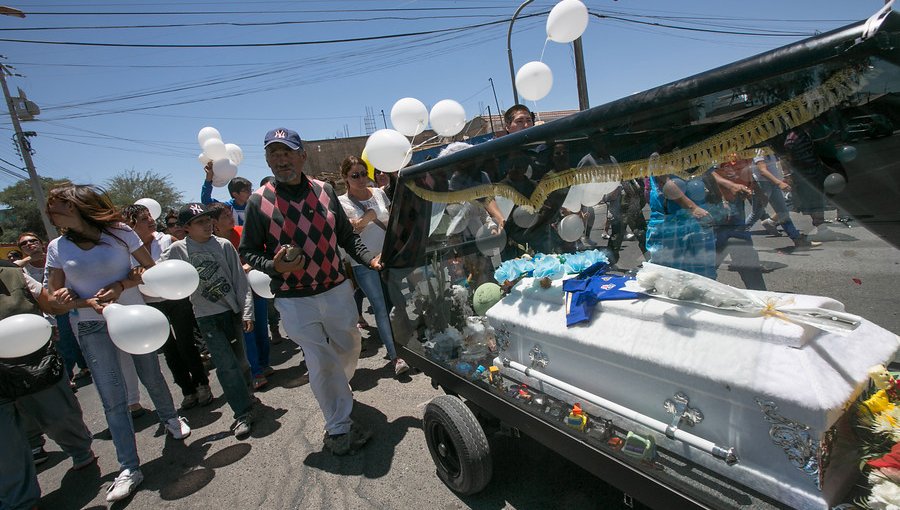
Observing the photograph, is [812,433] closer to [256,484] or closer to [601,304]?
[601,304]

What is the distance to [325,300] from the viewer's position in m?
2.76

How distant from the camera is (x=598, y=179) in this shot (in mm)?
1515

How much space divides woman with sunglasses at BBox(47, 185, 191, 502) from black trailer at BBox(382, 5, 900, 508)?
5.87ft

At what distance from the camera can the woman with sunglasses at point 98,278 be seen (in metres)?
2.54

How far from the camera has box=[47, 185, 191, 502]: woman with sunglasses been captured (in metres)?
2.54

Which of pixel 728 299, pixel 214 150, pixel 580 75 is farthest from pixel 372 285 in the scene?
pixel 580 75

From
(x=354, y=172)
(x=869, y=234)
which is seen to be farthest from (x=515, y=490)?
(x=354, y=172)

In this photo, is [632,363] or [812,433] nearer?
[812,433]

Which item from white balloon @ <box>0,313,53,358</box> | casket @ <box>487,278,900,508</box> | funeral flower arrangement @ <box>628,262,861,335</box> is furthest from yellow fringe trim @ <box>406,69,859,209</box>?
white balloon @ <box>0,313,53,358</box>

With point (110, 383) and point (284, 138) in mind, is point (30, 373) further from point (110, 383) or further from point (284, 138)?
point (284, 138)

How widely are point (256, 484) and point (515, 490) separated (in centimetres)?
171

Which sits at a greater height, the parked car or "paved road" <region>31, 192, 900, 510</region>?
the parked car

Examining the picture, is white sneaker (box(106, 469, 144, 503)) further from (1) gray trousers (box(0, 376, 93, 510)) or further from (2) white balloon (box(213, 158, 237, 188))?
(2) white balloon (box(213, 158, 237, 188))

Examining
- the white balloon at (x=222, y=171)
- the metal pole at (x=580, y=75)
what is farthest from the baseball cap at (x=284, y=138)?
the metal pole at (x=580, y=75)
